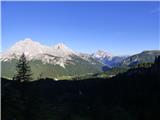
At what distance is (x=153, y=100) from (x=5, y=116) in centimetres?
7681

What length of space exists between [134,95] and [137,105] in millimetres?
15817

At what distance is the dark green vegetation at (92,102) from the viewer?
5850cm

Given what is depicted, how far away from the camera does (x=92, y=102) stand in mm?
129875

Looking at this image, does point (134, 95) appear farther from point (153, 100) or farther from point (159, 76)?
point (159, 76)

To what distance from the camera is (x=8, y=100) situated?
54.2 metres

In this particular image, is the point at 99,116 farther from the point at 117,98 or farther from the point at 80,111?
the point at 117,98

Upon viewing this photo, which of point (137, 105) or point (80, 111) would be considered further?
point (137, 105)

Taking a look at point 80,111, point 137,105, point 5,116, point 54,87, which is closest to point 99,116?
point 80,111

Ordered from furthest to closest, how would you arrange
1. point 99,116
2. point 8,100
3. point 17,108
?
point 99,116, point 17,108, point 8,100

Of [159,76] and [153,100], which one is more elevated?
[159,76]

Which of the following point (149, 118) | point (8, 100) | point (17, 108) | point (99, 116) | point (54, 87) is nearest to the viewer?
point (8, 100)

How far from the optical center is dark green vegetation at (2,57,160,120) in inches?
2303

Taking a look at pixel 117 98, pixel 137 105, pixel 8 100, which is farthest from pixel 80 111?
pixel 8 100

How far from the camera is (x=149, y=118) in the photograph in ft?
238
